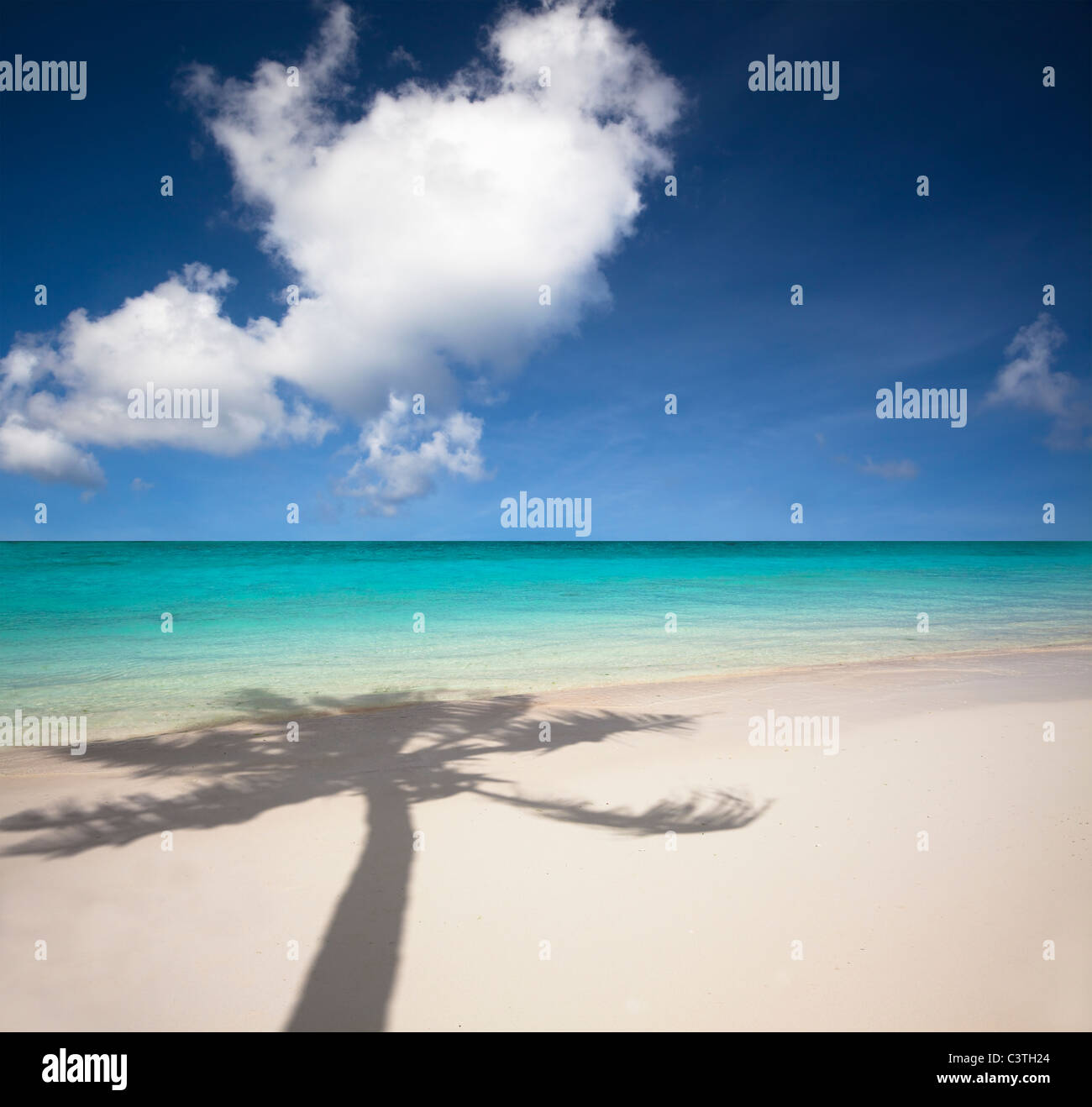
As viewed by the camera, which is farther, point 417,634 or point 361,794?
point 417,634

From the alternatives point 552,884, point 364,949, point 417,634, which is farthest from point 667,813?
point 417,634

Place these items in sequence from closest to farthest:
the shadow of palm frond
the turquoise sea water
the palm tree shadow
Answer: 1. the palm tree shadow
2. the shadow of palm frond
3. the turquoise sea water

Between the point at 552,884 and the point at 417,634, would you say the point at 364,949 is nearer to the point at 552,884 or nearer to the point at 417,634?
the point at 552,884

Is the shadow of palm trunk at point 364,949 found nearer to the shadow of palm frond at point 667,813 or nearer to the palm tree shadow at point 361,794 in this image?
the palm tree shadow at point 361,794

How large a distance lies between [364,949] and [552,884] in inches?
56.8

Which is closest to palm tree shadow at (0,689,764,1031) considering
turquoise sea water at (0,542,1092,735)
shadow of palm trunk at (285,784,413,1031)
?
shadow of palm trunk at (285,784,413,1031)

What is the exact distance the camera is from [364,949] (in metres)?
3.88

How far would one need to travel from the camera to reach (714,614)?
23.7 m

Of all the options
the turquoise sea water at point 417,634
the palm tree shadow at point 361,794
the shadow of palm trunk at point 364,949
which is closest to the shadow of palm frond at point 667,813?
the palm tree shadow at point 361,794

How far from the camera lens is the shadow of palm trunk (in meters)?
3.37

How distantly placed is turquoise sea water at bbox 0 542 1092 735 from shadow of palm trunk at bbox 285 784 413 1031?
6.03m

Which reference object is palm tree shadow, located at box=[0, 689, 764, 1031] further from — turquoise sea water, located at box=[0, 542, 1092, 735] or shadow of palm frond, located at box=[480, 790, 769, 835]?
turquoise sea water, located at box=[0, 542, 1092, 735]
